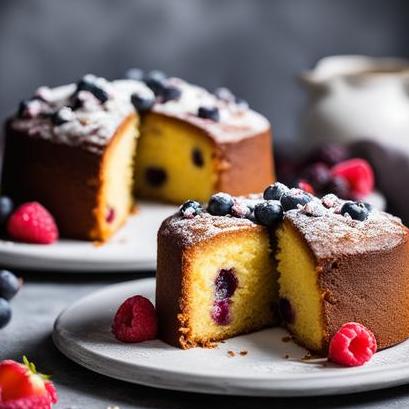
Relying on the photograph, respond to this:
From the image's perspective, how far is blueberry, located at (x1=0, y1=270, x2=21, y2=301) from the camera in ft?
12.0

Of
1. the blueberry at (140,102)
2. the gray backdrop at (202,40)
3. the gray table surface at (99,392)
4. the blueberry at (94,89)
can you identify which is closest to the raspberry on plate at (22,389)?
the gray table surface at (99,392)

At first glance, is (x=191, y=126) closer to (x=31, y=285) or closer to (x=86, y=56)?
(x=31, y=285)

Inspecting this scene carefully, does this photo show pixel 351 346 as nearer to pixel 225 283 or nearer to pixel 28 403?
pixel 225 283

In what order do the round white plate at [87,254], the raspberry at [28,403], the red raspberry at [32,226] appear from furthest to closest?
the red raspberry at [32,226] → the round white plate at [87,254] → the raspberry at [28,403]

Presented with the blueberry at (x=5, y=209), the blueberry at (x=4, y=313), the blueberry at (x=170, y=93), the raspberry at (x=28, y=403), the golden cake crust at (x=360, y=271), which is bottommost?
the blueberry at (x=4, y=313)

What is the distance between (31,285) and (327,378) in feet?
4.69

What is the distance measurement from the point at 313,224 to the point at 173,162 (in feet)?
5.75

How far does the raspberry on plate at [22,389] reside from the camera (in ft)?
8.89

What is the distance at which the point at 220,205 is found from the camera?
328 centimetres

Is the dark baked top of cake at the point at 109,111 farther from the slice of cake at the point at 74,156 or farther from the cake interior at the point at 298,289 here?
the cake interior at the point at 298,289

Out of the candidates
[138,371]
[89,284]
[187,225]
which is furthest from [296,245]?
[89,284]

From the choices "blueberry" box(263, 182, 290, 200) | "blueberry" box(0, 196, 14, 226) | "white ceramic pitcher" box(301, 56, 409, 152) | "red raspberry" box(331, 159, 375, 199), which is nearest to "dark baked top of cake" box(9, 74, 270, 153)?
"blueberry" box(0, 196, 14, 226)

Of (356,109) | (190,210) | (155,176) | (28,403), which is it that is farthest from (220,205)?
(356,109)

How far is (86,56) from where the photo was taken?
20.7 ft
